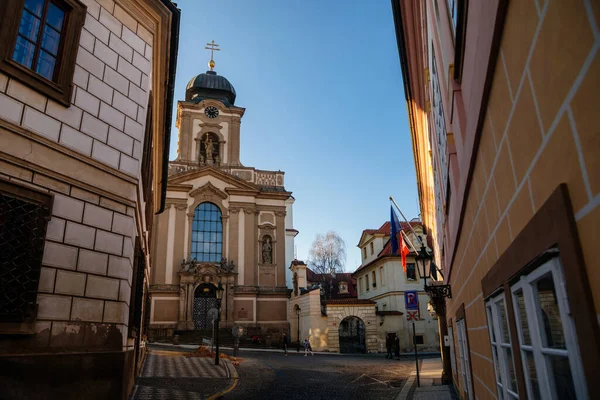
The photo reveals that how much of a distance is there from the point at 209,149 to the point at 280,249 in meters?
11.7

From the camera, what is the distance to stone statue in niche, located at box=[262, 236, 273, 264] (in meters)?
38.4

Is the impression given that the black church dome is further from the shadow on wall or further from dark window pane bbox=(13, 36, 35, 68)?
dark window pane bbox=(13, 36, 35, 68)

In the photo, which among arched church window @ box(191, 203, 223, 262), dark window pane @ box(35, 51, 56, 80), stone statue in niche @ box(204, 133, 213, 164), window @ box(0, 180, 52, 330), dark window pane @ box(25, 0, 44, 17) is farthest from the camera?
stone statue in niche @ box(204, 133, 213, 164)

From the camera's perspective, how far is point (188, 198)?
37.5 meters

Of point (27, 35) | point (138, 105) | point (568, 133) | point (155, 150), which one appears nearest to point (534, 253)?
point (568, 133)

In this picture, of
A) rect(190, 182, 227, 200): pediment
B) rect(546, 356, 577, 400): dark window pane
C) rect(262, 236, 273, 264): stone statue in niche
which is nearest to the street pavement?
rect(546, 356, 577, 400): dark window pane

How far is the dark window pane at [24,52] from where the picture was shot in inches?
212

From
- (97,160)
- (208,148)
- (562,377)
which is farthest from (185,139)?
(562,377)

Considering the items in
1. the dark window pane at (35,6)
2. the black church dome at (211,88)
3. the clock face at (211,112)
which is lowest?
the dark window pane at (35,6)

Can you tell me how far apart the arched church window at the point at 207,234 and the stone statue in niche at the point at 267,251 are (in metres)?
3.93

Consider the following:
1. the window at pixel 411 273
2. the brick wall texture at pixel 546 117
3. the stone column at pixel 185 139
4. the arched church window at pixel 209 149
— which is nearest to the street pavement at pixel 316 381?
the brick wall texture at pixel 546 117

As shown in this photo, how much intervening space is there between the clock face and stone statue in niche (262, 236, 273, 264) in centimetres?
1305

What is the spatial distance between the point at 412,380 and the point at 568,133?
52.2 feet

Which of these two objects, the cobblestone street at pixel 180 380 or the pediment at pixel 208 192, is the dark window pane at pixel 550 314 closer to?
the cobblestone street at pixel 180 380
